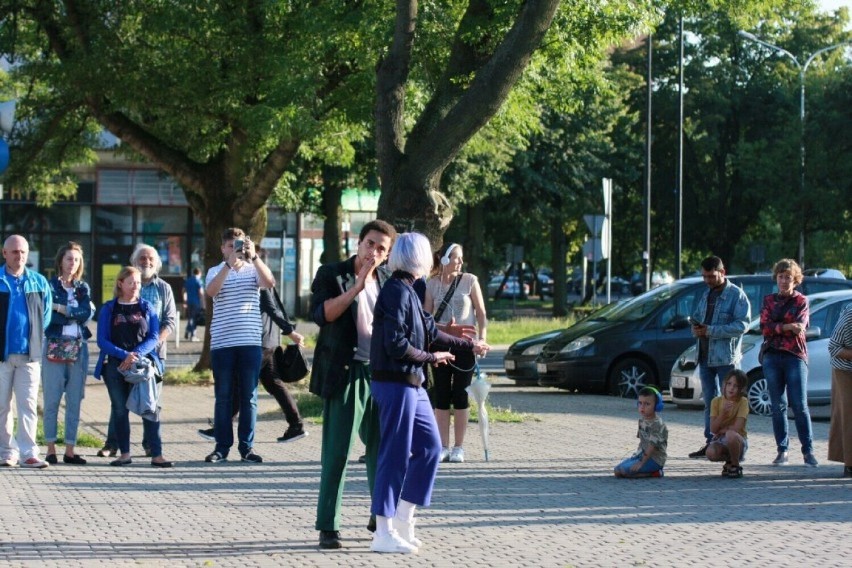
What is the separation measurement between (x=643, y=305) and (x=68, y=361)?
32.7ft

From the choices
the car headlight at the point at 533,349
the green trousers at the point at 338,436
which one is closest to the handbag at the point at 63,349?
the green trousers at the point at 338,436

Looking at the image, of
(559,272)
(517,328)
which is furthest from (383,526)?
(559,272)

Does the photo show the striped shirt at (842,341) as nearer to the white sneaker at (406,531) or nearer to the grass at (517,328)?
the white sneaker at (406,531)

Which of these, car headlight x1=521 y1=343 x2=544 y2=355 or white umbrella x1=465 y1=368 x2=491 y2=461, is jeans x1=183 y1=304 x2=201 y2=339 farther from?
white umbrella x1=465 y1=368 x2=491 y2=461

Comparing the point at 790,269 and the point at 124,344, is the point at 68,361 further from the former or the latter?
the point at 790,269

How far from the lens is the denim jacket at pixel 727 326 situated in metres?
12.3

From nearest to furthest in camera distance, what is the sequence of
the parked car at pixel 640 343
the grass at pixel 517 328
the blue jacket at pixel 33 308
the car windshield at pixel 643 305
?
the blue jacket at pixel 33 308 → the parked car at pixel 640 343 → the car windshield at pixel 643 305 → the grass at pixel 517 328

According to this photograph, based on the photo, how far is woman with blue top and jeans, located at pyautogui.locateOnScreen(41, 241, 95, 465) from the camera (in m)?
11.7

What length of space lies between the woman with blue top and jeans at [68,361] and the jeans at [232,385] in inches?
45.1

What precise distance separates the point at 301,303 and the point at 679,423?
112ft

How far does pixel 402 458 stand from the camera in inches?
300

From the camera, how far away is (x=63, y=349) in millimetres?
11633

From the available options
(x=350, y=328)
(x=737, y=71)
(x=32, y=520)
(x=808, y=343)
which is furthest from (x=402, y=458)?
(x=737, y=71)

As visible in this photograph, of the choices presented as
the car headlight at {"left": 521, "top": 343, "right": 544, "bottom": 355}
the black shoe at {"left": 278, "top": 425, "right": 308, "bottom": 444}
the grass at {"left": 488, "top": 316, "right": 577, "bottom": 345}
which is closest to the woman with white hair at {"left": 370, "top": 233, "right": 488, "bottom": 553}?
the black shoe at {"left": 278, "top": 425, "right": 308, "bottom": 444}
